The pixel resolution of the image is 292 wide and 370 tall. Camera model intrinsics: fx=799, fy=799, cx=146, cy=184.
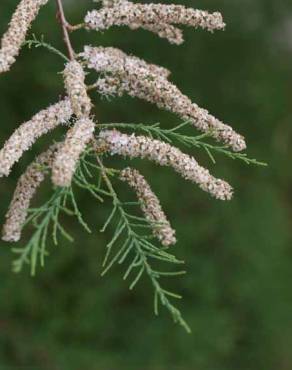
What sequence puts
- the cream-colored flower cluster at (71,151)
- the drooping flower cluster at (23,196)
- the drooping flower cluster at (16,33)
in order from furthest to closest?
the drooping flower cluster at (23,196) < the drooping flower cluster at (16,33) < the cream-colored flower cluster at (71,151)

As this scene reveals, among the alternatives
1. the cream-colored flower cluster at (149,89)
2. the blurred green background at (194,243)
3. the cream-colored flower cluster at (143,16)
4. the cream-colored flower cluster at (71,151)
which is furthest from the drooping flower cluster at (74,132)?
the blurred green background at (194,243)

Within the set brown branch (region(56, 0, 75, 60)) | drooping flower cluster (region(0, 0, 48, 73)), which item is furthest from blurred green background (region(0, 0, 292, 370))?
drooping flower cluster (region(0, 0, 48, 73))

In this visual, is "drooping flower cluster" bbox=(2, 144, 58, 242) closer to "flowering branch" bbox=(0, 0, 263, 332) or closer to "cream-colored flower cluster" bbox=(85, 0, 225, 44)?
"flowering branch" bbox=(0, 0, 263, 332)

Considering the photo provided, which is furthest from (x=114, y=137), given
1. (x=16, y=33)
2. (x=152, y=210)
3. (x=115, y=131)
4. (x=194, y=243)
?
(x=194, y=243)

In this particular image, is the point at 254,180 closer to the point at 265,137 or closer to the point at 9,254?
the point at 265,137

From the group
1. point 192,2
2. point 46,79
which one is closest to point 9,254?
point 46,79

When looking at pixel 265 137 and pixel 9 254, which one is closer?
pixel 9 254

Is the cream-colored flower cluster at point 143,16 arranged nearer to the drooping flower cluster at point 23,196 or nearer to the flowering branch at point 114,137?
the flowering branch at point 114,137
